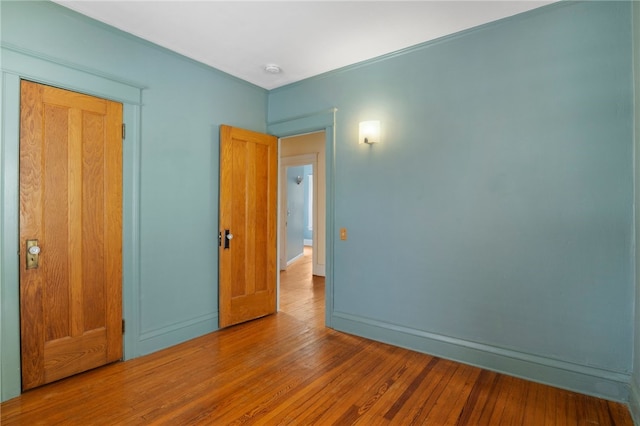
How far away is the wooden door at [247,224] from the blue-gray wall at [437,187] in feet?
0.49

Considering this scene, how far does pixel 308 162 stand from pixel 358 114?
284cm

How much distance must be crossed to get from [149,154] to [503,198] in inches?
121

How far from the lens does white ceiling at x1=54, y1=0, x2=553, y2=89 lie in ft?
7.89

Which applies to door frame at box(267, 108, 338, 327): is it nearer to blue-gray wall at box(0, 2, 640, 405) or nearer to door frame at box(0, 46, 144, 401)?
blue-gray wall at box(0, 2, 640, 405)

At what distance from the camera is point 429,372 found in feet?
8.60

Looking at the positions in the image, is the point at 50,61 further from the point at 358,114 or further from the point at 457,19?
the point at 457,19

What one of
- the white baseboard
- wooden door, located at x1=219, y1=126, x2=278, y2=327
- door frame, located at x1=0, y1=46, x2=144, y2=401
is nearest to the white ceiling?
door frame, located at x1=0, y1=46, x2=144, y2=401

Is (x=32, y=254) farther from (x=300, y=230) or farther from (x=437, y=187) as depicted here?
(x=300, y=230)

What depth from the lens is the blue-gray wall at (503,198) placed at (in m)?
2.23

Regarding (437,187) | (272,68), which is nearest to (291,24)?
(272,68)

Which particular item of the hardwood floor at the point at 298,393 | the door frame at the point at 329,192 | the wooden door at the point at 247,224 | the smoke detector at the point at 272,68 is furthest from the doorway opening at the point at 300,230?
the smoke detector at the point at 272,68

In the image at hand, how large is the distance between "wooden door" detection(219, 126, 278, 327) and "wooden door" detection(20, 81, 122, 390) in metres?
1.01

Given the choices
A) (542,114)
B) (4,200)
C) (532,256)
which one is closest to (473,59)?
(542,114)

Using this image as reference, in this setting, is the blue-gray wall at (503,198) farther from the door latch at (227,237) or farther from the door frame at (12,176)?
the door frame at (12,176)
